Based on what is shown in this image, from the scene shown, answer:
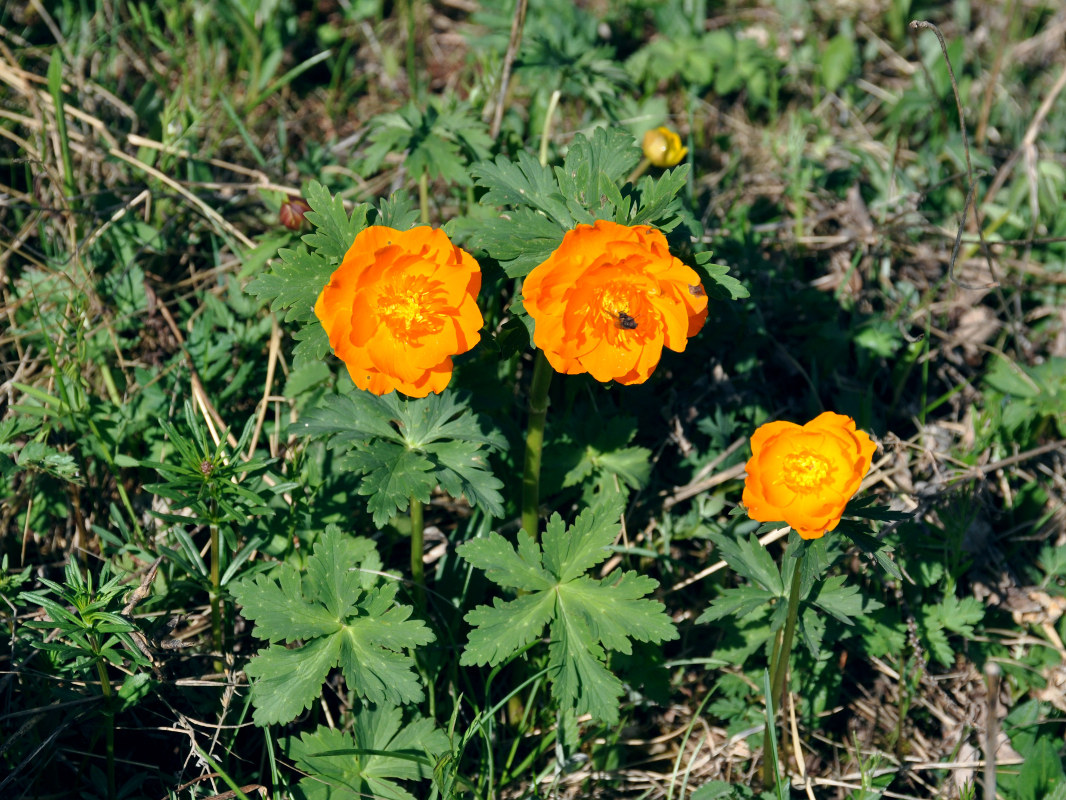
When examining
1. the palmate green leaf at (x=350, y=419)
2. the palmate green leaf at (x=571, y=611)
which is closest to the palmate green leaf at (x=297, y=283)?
the palmate green leaf at (x=350, y=419)

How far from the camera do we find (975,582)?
132 inches

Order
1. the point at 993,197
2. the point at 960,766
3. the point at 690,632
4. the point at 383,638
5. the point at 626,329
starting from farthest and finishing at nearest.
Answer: the point at 993,197, the point at 690,632, the point at 960,766, the point at 383,638, the point at 626,329

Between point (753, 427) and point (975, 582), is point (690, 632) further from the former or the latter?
point (975, 582)

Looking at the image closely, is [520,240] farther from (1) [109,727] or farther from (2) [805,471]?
(1) [109,727]

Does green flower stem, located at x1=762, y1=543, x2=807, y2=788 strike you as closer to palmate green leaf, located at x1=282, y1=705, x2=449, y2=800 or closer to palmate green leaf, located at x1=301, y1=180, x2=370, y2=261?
palmate green leaf, located at x1=282, y1=705, x2=449, y2=800

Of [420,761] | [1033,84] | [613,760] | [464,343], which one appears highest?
[464,343]

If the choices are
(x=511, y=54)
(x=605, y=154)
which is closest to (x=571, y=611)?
(x=605, y=154)

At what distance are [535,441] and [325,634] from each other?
0.83 m

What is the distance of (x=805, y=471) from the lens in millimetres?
2258

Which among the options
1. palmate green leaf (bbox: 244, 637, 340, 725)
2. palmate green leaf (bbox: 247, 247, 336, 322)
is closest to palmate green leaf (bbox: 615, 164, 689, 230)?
palmate green leaf (bbox: 247, 247, 336, 322)

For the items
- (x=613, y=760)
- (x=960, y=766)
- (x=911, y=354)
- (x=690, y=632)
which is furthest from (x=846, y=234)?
(x=613, y=760)

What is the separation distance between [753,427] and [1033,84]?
3.00 metres

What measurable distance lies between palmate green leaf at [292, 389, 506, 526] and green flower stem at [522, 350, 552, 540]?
156 millimetres

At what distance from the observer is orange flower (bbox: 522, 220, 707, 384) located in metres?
2.14
